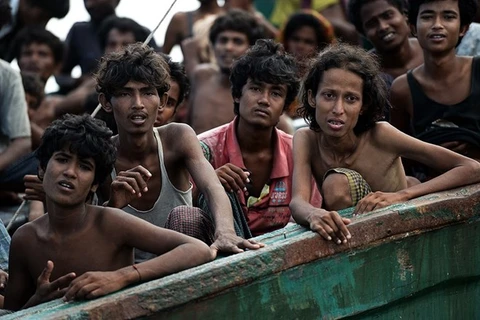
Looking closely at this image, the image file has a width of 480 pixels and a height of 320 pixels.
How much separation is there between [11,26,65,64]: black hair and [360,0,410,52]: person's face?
254 cm

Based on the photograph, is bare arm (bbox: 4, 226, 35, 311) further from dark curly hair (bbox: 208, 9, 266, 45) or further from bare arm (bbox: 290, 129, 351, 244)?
dark curly hair (bbox: 208, 9, 266, 45)

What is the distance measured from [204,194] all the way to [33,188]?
75cm

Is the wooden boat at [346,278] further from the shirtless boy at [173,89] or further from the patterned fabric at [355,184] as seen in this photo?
the shirtless boy at [173,89]

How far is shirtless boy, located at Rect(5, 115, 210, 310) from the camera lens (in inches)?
175

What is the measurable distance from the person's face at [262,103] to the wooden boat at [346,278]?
0.99 metres

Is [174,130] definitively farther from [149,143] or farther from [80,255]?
[80,255]

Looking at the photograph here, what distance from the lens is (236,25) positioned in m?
8.17

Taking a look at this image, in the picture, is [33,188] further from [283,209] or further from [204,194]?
[283,209]

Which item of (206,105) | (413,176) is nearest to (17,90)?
(206,105)

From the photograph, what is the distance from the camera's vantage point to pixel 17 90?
6.88 metres

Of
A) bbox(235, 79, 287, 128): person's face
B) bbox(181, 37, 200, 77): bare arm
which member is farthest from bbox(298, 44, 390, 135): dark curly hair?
bbox(181, 37, 200, 77): bare arm

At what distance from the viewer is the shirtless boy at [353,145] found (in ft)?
16.5

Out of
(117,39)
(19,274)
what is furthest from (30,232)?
(117,39)

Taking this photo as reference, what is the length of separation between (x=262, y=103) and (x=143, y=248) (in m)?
1.40
